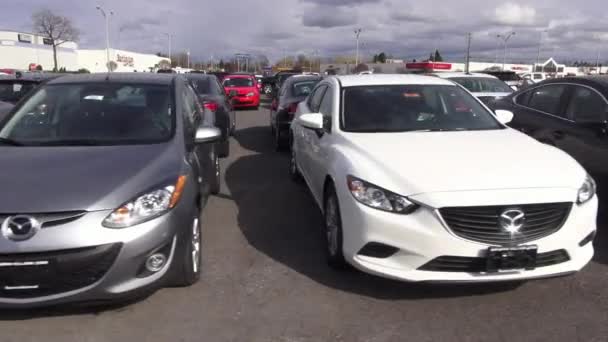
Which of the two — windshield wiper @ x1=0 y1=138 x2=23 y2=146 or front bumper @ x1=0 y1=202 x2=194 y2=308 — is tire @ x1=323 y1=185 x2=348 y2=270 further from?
windshield wiper @ x1=0 y1=138 x2=23 y2=146

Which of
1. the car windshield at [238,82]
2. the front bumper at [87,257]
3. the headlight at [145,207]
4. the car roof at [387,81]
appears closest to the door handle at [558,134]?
the car roof at [387,81]

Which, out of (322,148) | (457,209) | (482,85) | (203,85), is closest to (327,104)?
(322,148)

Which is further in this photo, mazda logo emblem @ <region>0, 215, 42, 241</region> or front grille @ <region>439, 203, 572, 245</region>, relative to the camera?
front grille @ <region>439, 203, 572, 245</region>

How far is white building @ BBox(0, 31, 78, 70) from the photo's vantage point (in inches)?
2916

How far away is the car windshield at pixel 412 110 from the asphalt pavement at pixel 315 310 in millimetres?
1316

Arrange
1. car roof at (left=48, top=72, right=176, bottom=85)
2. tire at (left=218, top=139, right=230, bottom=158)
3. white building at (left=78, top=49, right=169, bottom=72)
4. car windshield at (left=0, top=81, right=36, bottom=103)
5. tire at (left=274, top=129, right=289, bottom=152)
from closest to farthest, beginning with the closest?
1. car roof at (left=48, top=72, right=176, bottom=85)
2. car windshield at (left=0, top=81, right=36, bottom=103)
3. tire at (left=218, top=139, right=230, bottom=158)
4. tire at (left=274, top=129, right=289, bottom=152)
5. white building at (left=78, top=49, right=169, bottom=72)

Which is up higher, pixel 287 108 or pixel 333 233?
pixel 287 108

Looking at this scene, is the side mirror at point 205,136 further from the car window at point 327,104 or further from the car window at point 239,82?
the car window at point 239,82

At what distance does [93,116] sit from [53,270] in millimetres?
1821

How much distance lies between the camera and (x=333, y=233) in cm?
418

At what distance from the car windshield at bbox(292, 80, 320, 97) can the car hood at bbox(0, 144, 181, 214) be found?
6.78m

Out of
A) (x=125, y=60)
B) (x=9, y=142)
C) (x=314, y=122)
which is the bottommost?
(x=9, y=142)

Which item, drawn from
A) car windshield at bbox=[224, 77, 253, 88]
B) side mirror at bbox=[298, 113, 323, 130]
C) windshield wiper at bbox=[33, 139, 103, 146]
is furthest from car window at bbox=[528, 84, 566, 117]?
car windshield at bbox=[224, 77, 253, 88]

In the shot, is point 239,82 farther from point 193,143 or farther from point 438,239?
point 438,239
